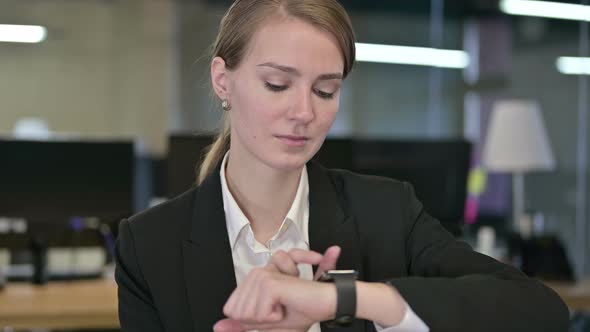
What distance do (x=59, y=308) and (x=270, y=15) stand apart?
1798 mm

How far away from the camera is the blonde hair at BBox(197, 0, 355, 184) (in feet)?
4.60

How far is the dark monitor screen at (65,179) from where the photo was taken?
3277 millimetres

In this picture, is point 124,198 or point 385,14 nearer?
point 124,198

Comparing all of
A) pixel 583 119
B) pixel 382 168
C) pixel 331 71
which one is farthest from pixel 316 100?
pixel 583 119

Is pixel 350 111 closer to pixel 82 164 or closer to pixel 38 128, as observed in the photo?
pixel 38 128

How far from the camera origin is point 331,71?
1.36m

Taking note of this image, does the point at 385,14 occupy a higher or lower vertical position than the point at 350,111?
higher

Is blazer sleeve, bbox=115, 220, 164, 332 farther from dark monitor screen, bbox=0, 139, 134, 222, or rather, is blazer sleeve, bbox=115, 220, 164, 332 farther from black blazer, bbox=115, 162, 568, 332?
dark monitor screen, bbox=0, 139, 134, 222

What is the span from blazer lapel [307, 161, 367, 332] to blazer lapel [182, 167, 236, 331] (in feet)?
0.56

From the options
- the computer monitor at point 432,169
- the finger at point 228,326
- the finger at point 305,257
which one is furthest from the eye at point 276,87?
the computer monitor at point 432,169

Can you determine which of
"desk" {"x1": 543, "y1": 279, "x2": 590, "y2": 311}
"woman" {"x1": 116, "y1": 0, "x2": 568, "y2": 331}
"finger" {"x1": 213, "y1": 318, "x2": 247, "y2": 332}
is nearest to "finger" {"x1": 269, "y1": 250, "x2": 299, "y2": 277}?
"woman" {"x1": 116, "y1": 0, "x2": 568, "y2": 331}

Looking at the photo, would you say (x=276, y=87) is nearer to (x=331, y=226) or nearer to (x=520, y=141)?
(x=331, y=226)

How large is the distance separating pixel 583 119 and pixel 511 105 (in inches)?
49.3

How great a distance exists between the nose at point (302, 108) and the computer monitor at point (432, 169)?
206cm
